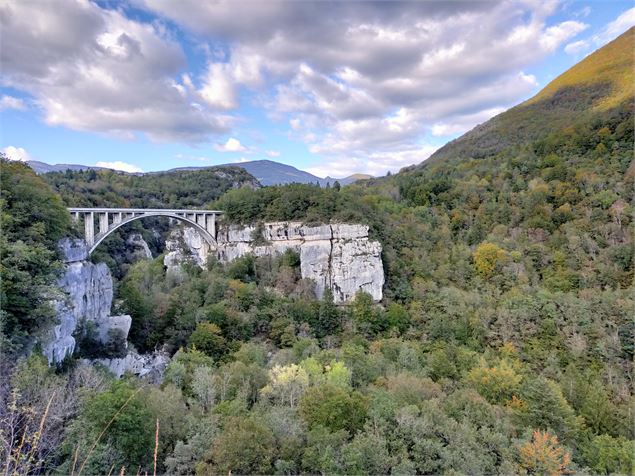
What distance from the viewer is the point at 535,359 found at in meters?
28.3

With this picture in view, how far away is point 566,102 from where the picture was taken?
8069cm

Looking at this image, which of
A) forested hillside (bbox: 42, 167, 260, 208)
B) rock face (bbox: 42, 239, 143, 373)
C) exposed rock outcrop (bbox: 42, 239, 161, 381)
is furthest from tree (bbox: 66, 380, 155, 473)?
forested hillside (bbox: 42, 167, 260, 208)

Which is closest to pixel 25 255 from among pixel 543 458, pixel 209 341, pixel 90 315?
pixel 90 315

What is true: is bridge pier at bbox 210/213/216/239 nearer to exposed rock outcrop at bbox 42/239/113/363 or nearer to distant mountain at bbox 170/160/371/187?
exposed rock outcrop at bbox 42/239/113/363

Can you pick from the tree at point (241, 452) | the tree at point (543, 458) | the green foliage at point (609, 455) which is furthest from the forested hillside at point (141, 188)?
the green foliage at point (609, 455)

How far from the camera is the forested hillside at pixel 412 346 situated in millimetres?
12797

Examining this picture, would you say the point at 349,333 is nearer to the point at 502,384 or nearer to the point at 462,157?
the point at 502,384

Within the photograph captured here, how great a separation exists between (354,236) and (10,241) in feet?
92.8

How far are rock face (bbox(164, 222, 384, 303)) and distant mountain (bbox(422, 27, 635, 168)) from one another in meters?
53.3

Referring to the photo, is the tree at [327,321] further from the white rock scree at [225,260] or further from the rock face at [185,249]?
the rock face at [185,249]

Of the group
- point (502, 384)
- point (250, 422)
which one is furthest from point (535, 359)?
point (250, 422)

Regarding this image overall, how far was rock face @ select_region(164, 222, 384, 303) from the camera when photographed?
3797 cm

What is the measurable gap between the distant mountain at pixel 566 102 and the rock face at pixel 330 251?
5333cm

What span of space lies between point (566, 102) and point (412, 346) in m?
77.5
